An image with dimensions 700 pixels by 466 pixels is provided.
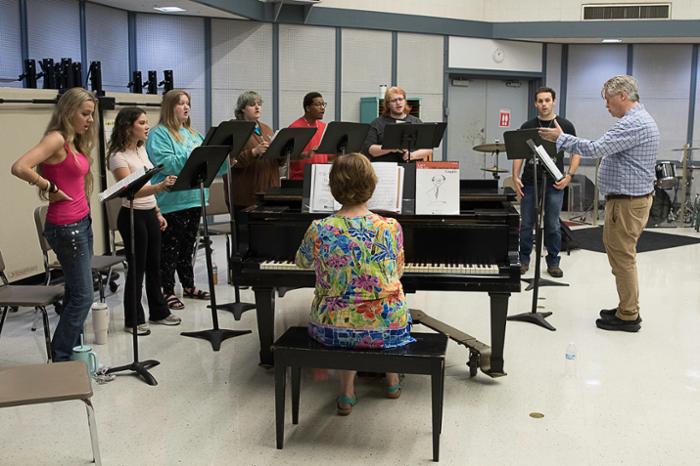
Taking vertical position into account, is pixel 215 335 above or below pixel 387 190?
below

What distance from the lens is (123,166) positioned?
4.72 meters

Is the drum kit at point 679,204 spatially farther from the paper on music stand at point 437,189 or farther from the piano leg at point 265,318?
the piano leg at point 265,318

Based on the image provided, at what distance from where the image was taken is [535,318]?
5305mm

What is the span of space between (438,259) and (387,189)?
472mm

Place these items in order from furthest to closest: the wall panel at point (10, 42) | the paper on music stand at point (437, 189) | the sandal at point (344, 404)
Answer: the wall panel at point (10, 42) → the paper on music stand at point (437, 189) → the sandal at point (344, 404)

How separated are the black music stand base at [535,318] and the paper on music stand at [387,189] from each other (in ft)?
5.99

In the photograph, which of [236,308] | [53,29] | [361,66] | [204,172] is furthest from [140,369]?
[361,66]

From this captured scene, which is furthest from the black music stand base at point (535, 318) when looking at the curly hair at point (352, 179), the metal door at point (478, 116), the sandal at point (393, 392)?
the metal door at point (478, 116)

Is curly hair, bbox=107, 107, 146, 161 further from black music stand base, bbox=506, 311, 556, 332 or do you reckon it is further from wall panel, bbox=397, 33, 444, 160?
wall panel, bbox=397, 33, 444, 160

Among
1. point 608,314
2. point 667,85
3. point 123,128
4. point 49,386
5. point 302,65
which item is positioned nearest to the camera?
point 49,386

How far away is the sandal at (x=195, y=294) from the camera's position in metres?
5.96

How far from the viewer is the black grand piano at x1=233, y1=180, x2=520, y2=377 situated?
3850 millimetres

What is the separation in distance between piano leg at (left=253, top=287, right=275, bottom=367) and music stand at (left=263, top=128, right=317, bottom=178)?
1.50 metres

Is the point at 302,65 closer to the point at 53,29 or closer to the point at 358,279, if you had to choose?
the point at 53,29
